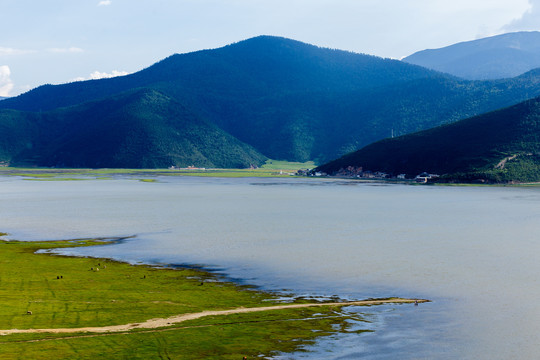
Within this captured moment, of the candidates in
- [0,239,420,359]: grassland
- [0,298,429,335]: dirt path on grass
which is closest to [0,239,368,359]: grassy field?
[0,239,420,359]: grassland

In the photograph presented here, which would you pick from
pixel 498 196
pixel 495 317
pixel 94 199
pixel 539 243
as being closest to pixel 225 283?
pixel 495 317

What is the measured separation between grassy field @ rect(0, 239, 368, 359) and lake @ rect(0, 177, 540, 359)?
2866mm

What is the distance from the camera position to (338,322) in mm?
38656

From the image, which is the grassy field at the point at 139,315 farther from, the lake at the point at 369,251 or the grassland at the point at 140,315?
the lake at the point at 369,251

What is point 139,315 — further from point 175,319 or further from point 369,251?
point 369,251

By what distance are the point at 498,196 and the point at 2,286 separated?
12952cm

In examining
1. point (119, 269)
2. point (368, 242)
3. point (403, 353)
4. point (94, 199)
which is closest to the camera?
point (403, 353)

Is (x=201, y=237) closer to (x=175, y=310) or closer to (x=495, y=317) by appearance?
(x=175, y=310)

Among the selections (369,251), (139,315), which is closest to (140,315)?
(139,315)

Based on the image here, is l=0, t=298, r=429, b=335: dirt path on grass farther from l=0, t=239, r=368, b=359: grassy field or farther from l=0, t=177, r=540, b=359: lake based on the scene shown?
l=0, t=177, r=540, b=359: lake

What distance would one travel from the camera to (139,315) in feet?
129

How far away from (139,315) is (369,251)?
33.0 metres

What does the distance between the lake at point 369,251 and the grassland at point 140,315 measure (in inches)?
123

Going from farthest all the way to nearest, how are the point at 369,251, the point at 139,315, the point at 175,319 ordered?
1. the point at 369,251
2. the point at 139,315
3. the point at 175,319
